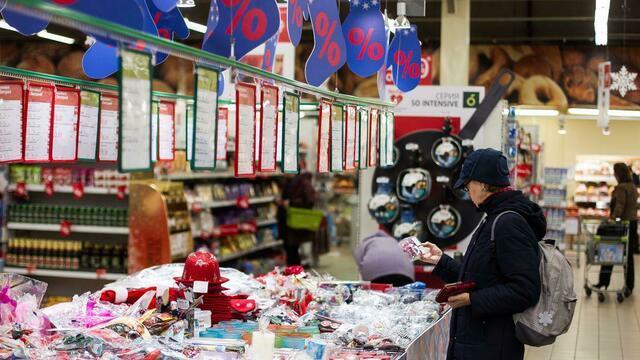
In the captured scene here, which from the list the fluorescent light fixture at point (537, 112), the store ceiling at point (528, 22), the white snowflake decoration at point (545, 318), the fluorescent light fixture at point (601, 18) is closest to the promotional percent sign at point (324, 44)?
the white snowflake decoration at point (545, 318)

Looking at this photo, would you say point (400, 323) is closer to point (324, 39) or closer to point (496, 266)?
point (496, 266)

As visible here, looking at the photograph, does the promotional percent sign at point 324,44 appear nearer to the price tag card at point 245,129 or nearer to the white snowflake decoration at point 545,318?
the price tag card at point 245,129

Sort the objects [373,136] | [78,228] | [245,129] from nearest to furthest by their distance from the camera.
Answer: [245,129]
[373,136]
[78,228]

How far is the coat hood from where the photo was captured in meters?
3.92

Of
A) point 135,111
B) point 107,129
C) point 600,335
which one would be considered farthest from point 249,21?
point 600,335

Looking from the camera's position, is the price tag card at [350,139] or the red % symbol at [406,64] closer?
the price tag card at [350,139]

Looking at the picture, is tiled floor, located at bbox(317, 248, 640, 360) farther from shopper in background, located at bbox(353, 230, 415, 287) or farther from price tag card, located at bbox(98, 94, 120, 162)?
price tag card, located at bbox(98, 94, 120, 162)

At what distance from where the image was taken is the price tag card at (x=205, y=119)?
282 cm

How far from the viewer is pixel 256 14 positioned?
11.5 feet

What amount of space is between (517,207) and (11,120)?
232 centimetres

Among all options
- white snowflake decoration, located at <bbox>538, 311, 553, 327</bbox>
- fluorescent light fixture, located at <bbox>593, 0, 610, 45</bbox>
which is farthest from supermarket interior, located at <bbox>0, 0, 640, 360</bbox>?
fluorescent light fixture, located at <bbox>593, 0, 610, 45</bbox>

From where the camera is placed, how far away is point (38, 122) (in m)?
3.72

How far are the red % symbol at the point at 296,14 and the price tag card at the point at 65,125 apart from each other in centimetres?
115

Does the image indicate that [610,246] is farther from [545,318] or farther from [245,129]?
[245,129]
